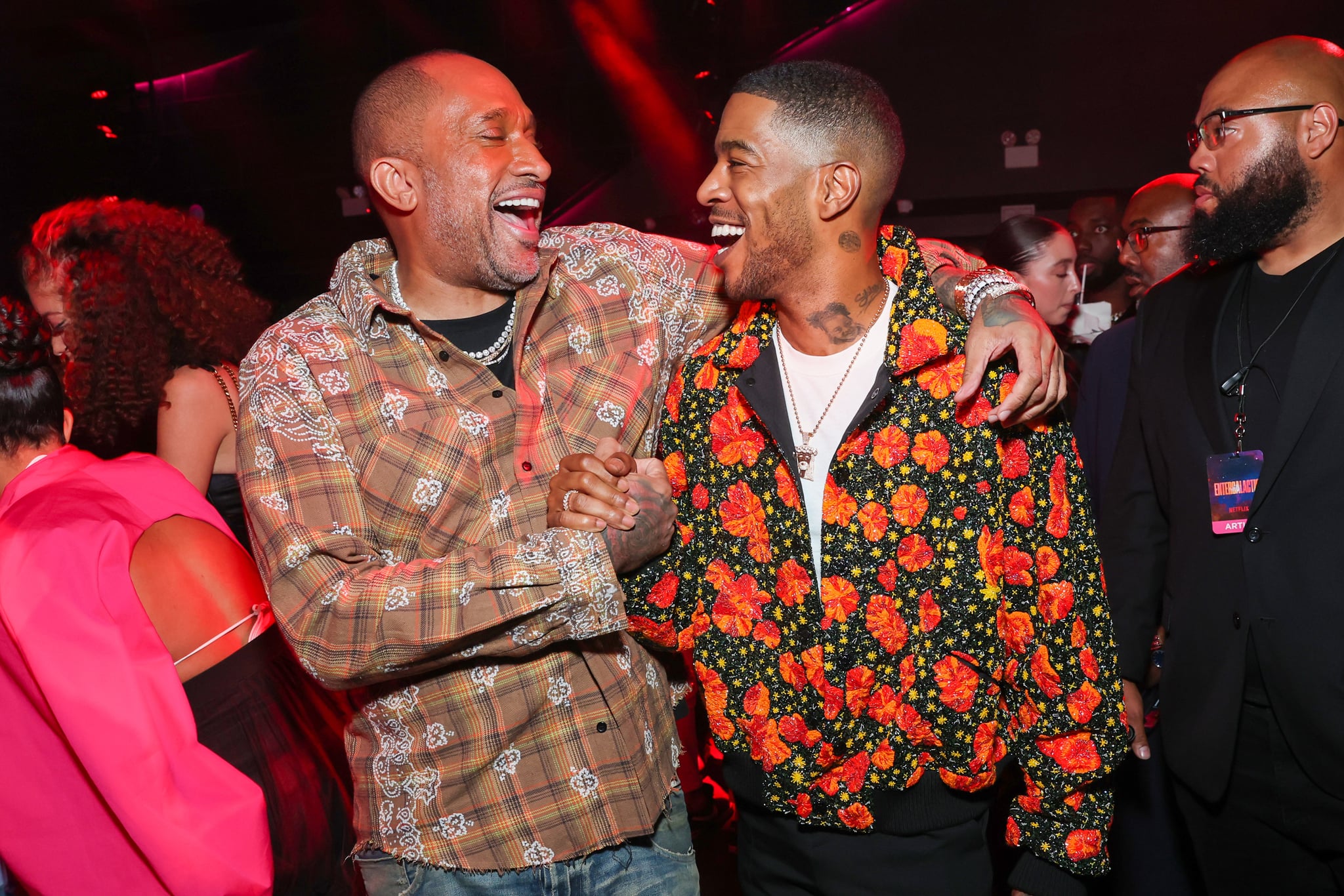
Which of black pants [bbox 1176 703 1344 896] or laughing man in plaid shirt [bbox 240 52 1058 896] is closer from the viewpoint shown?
laughing man in plaid shirt [bbox 240 52 1058 896]

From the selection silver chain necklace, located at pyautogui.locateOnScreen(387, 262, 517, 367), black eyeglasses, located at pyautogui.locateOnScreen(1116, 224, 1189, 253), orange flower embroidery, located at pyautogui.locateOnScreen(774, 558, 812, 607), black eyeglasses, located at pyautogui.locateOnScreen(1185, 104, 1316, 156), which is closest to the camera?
orange flower embroidery, located at pyautogui.locateOnScreen(774, 558, 812, 607)

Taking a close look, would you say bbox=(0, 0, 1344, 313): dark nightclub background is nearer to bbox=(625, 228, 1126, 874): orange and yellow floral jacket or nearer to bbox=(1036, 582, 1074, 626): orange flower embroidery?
bbox=(625, 228, 1126, 874): orange and yellow floral jacket

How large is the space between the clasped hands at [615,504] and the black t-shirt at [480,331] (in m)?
0.32

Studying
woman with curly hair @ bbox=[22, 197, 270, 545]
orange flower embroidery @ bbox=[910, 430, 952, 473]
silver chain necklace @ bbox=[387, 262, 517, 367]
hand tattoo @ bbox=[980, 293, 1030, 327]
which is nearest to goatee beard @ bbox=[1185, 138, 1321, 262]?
hand tattoo @ bbox=[980, 293, 1030, 327]

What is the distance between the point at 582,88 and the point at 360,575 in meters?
8.15

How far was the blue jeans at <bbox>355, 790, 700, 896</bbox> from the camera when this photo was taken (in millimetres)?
1715

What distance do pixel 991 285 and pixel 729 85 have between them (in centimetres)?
698

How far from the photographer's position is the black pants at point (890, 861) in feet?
5.71

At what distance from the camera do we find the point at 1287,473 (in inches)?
77.7

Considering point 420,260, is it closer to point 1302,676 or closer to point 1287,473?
point 1287,473

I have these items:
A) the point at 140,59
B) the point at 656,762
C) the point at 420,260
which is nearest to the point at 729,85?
the point at 140,59

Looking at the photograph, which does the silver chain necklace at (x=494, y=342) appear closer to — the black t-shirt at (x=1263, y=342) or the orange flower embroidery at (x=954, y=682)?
the orange flower embroidery at (x=954, y=682)

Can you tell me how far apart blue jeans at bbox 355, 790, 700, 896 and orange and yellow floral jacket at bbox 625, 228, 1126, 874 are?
235 millimetres

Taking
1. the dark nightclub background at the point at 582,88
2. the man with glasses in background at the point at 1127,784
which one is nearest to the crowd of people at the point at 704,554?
the man with glasses in background at the point at 1127,784
